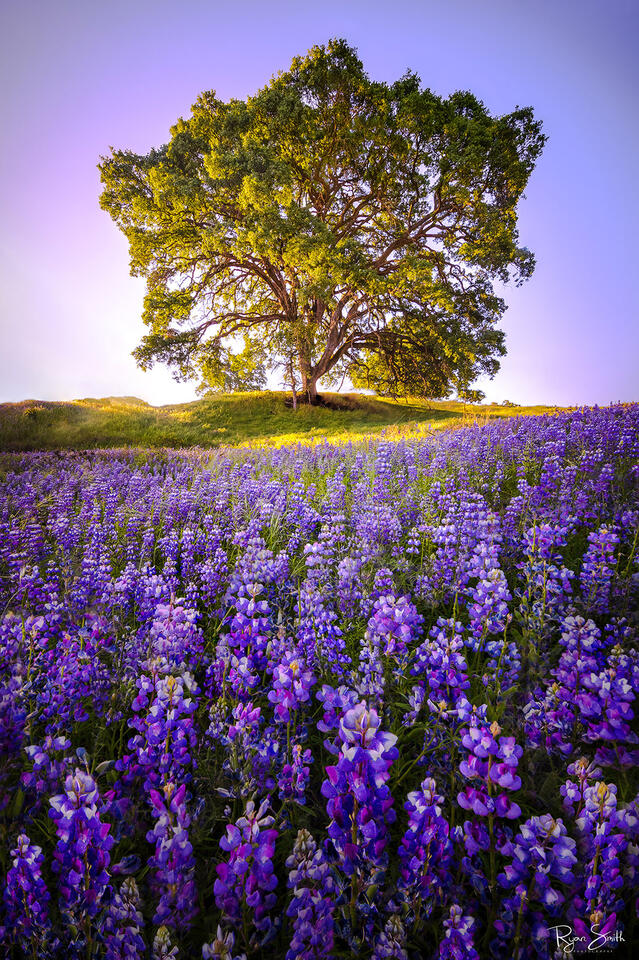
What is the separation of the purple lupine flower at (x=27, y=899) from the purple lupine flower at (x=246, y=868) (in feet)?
1.74

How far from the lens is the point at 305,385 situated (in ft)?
84.0

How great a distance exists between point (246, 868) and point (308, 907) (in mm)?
229

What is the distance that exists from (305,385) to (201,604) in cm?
2347

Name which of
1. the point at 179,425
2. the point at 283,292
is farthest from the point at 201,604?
the point at 283,292

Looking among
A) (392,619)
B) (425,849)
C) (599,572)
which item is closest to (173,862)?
(425,849)

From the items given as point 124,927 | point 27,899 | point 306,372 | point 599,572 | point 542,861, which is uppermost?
point 306,372

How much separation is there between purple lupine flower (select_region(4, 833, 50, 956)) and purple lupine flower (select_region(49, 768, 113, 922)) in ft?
0.22

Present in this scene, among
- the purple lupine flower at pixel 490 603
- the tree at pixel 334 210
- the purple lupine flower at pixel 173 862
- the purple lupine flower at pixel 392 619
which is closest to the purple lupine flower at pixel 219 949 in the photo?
the purple lupine flower at pixel 173 862

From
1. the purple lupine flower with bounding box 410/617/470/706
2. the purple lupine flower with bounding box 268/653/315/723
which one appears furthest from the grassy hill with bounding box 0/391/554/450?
the purple lupine flower with bounding box 268/653/315/723

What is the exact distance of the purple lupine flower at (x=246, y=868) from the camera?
1.04 m

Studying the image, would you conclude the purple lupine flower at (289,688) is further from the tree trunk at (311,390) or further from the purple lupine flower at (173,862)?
the tree trunk at (311,390)

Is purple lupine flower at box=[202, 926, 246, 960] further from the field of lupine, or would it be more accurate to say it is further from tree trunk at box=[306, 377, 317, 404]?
tree trunk at box=[306, 377, 317, 404]

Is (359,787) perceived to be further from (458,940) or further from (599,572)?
(599,572)

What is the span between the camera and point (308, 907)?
108 cm
